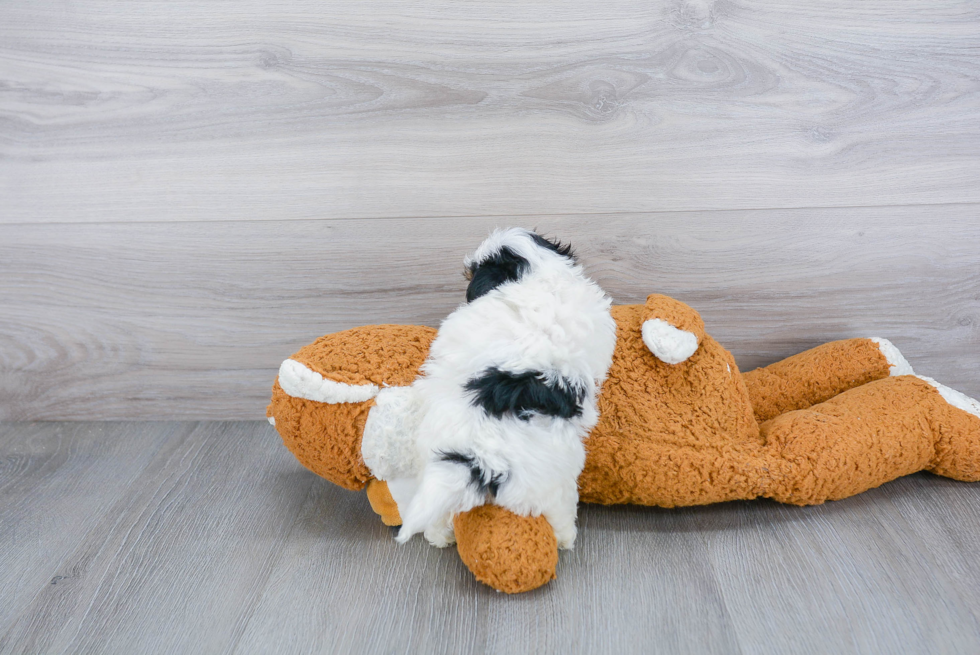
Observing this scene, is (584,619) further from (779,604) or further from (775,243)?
(775,243)

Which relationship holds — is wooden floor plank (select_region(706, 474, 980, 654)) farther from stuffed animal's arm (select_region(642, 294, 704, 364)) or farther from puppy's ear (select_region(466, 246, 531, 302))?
puppy's ear (select_region(466, 246, 531, 302))

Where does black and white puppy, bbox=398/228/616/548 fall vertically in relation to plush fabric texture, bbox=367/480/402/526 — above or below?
above

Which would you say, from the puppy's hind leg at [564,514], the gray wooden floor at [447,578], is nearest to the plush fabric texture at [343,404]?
the gray wooden floor at [447,578]

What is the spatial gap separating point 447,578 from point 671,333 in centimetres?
36

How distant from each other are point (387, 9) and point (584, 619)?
2.57ft

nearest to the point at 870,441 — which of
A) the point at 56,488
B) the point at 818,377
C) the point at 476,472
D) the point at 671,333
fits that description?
the point at 818,377

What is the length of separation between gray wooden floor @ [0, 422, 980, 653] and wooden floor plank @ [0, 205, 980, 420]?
231 millimetres

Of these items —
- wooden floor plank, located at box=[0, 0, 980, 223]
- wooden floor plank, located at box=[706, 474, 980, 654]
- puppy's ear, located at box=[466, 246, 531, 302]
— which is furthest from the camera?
wooden floor plank, located at box=[0, 0, 980, 223]

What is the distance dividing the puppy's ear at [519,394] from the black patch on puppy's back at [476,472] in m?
0.05

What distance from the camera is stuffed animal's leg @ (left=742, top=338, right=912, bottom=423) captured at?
0.89 metres

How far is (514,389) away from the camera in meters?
0.63

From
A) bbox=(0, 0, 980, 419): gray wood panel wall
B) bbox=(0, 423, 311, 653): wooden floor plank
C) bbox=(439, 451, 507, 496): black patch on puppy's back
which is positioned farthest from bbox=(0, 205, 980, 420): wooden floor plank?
bbox=(439, 451, 507, 496): black patch on puppy's back

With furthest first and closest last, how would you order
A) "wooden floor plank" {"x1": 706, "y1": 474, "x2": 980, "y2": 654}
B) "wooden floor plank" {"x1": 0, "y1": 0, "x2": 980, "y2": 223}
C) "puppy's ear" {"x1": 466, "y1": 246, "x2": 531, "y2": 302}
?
"wooden floor plank" {"x1": 0, "y1": 0, "x2": 980, "y2": 223} < "puppy's ear" {"x1": 466, "y1": 246, "x2": 531, "y2": 302} < "wooden floor plank" {"x1": 706, "y1": 474, "x2": 980, "y2": 654}

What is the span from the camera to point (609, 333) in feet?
2.40
